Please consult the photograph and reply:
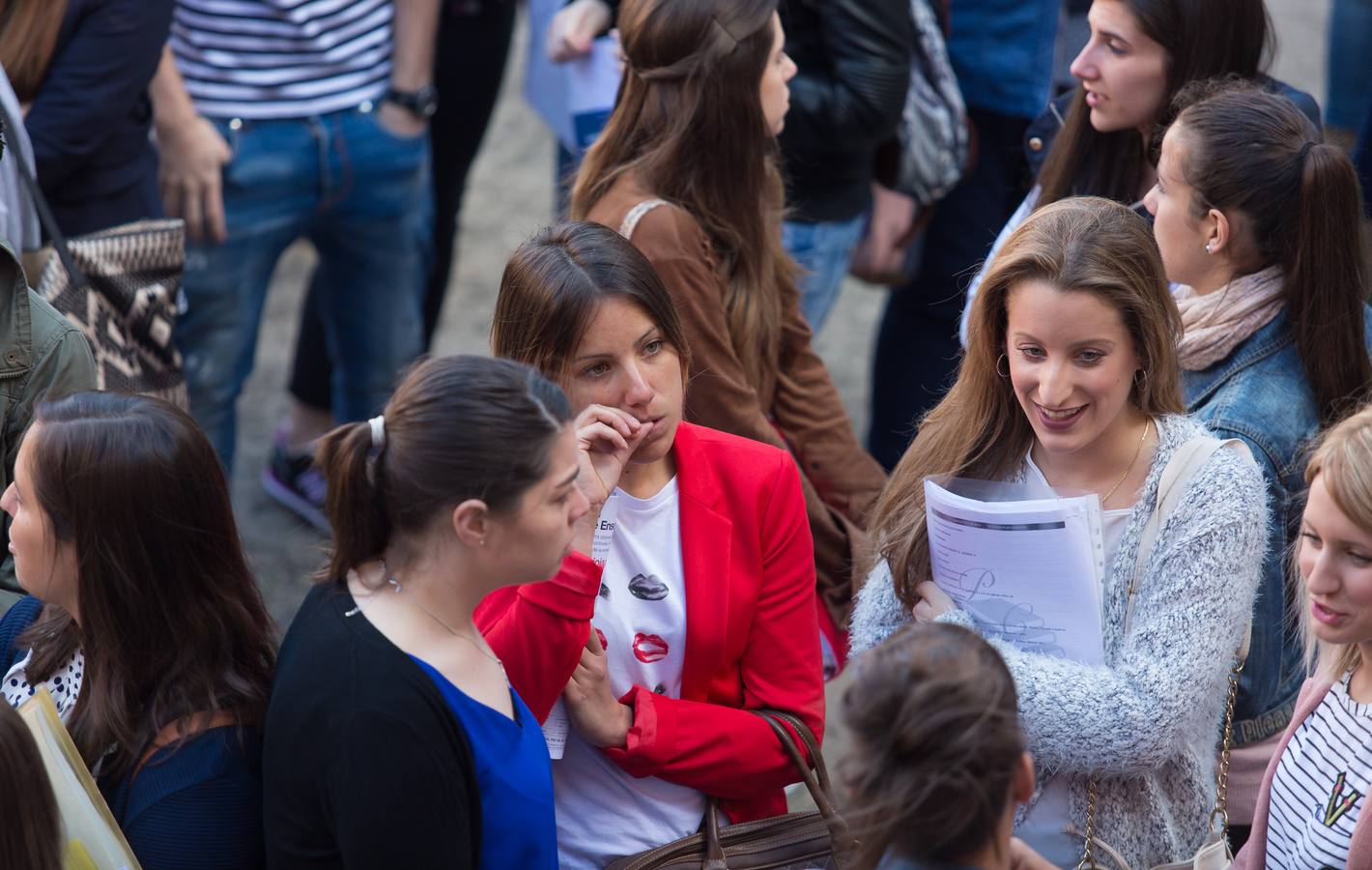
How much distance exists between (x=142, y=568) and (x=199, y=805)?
35 centimetres

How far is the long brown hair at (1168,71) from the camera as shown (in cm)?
296

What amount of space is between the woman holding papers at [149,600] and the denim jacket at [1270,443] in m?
1.60

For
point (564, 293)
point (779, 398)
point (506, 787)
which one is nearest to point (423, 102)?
point (779, 398)

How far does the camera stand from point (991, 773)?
1636mm

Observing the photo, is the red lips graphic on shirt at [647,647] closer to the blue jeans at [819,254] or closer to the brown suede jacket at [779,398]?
the brown suede jacket at [779,398]

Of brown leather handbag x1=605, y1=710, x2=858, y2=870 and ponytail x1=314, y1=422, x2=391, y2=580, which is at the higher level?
ponytail x1=314, y1=422, x2=391, y2=580

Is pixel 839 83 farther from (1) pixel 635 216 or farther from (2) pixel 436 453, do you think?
(2) pixel 436 453

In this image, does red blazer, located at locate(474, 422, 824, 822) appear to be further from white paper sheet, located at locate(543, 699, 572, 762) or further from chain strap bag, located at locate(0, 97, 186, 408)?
chain strap bag, located at locate(0, 97, 186, 408)

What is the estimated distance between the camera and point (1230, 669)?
2.17 metres

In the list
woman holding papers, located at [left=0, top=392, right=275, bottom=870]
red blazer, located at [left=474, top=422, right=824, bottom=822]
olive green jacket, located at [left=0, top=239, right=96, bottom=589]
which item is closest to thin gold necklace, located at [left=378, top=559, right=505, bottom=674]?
red blazer, located at [left=474, top=422, right=824, bottom=822]

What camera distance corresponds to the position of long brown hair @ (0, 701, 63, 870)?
68.4 inches

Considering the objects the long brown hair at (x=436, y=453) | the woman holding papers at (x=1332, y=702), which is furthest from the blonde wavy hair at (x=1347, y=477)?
the long brown hair at (x=436, y=453)

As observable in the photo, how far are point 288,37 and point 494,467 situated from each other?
8.02ft

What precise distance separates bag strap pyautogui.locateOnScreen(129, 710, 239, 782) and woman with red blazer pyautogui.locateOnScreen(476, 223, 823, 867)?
39 centimetres
